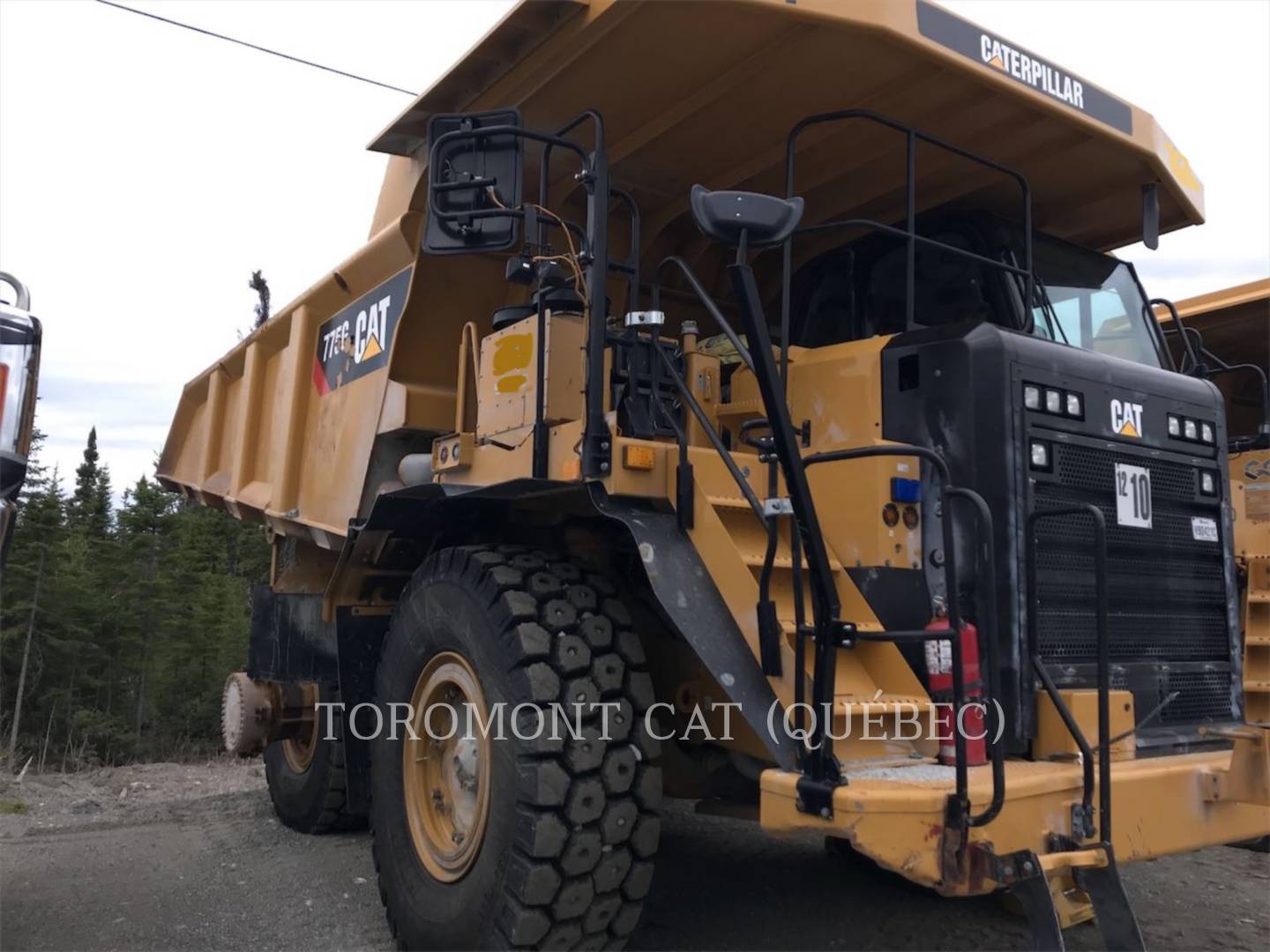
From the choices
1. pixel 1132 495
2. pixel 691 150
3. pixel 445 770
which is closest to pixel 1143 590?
pixel 1132 495

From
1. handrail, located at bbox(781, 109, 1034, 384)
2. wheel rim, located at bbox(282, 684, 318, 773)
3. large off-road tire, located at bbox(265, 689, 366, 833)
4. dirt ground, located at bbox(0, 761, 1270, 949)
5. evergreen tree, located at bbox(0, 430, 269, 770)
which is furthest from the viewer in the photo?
evergreen tree, located at bbox(0, 430, 269, 770)

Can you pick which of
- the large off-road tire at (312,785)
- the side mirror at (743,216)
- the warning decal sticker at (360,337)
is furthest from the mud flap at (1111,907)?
the large off-road tire at (312,785)

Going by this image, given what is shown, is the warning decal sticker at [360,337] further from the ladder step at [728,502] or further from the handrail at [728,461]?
the ladder step at [728,502]

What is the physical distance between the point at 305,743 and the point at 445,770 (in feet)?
9.44

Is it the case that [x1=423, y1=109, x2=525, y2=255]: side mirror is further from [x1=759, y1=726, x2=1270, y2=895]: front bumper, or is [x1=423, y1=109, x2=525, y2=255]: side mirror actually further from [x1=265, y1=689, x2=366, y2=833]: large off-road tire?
[x1=265, y1=689, x2=366, y2=833]: large off-road tire

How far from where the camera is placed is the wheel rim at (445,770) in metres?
3.55

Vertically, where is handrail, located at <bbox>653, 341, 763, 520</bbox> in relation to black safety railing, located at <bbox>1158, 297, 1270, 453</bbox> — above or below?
below

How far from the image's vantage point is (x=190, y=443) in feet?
26.2

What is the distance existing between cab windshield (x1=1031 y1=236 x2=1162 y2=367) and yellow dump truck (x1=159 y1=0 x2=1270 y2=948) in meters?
0.02

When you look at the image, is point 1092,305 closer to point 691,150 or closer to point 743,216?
point 691,150

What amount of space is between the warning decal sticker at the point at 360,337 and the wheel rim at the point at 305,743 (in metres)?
1.71

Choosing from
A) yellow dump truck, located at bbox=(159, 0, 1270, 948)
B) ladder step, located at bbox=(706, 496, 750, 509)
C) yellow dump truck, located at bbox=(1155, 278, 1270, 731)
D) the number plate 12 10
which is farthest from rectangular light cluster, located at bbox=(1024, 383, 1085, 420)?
yellow dump truck, located at bbox=(1155, 278, 1270, 731)

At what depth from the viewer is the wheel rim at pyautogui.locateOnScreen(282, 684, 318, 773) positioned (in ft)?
19.7

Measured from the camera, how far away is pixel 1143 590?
11.9 feet
